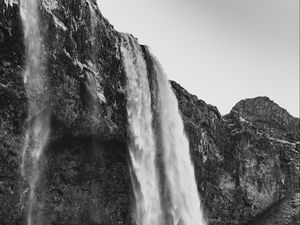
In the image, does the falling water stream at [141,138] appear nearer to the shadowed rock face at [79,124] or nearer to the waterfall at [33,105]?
the waterfall at [33,105]

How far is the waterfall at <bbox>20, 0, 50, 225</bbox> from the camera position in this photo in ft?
63.2

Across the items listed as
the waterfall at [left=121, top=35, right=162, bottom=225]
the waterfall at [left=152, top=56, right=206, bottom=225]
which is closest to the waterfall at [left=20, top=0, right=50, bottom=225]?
the waterfall at [left=121, top=35, right=162, bottom=225]

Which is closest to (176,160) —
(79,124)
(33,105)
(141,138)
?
(141,138)

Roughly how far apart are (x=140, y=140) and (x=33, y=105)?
643 centimetres

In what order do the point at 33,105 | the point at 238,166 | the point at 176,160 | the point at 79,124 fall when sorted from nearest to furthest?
the point at 33,105, the point at 79,124, the point at 176,160, the point at 238,166

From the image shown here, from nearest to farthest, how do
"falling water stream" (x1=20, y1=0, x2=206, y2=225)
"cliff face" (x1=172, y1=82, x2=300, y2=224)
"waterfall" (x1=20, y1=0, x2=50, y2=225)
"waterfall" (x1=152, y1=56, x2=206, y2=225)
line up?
"waterfall" (x1=20, y1=0, x2=50, y2=225) → "falling water stream" (x1=20, y1=0, x2=206, y2=225) → "waterfall" (x1=152, y1=56, x2=206, y2=225) → "cliff face" (x1=172, y1=82, x2=300, y2=224)

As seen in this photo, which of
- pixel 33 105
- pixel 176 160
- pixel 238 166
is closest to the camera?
pixel 33 105

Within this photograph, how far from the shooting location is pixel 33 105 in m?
19.8

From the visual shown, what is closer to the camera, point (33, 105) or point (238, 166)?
point (33, 105)

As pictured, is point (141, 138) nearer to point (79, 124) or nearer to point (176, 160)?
point (176, 160)

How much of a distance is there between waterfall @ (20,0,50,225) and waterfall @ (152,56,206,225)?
7.60 metres

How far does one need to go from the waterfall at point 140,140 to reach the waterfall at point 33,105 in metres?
5.01

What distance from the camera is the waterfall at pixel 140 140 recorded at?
23938mm

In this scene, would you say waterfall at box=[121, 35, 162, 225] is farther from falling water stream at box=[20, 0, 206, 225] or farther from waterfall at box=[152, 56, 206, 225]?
waterfall at box=[152, 56, 206, 225]
